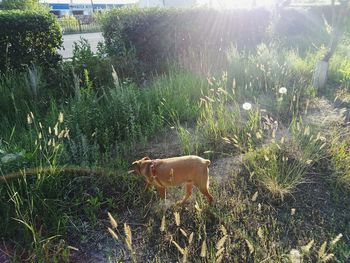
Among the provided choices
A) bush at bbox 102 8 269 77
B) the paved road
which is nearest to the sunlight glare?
bush at bbox 102 8 269 77

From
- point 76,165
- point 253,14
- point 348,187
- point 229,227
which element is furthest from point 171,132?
point 253,14

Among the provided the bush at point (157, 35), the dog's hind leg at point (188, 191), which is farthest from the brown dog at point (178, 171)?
the bush at point (157, 35)

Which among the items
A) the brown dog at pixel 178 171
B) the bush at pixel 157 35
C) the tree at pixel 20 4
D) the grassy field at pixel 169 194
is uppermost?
the tree at pixel 20 4

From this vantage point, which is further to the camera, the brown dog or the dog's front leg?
the dog's front leg

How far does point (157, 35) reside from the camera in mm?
6887

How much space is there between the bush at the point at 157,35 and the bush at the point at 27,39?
47.2 inches

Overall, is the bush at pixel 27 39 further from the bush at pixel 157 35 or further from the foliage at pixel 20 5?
the foliage at pixel 20 5

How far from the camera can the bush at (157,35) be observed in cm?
647

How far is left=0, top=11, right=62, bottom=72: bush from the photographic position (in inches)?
205

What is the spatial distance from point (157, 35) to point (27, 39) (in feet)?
8.78

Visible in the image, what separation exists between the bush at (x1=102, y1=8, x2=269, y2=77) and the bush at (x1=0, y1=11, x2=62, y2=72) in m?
1.20

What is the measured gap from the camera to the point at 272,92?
520cm

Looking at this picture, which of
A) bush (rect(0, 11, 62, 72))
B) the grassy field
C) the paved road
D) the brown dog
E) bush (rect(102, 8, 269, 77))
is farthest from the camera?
the paved road

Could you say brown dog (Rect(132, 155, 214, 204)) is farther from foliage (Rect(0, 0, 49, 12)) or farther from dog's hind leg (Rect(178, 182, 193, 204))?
foliage (Rect(0, 0, 49, 12))
